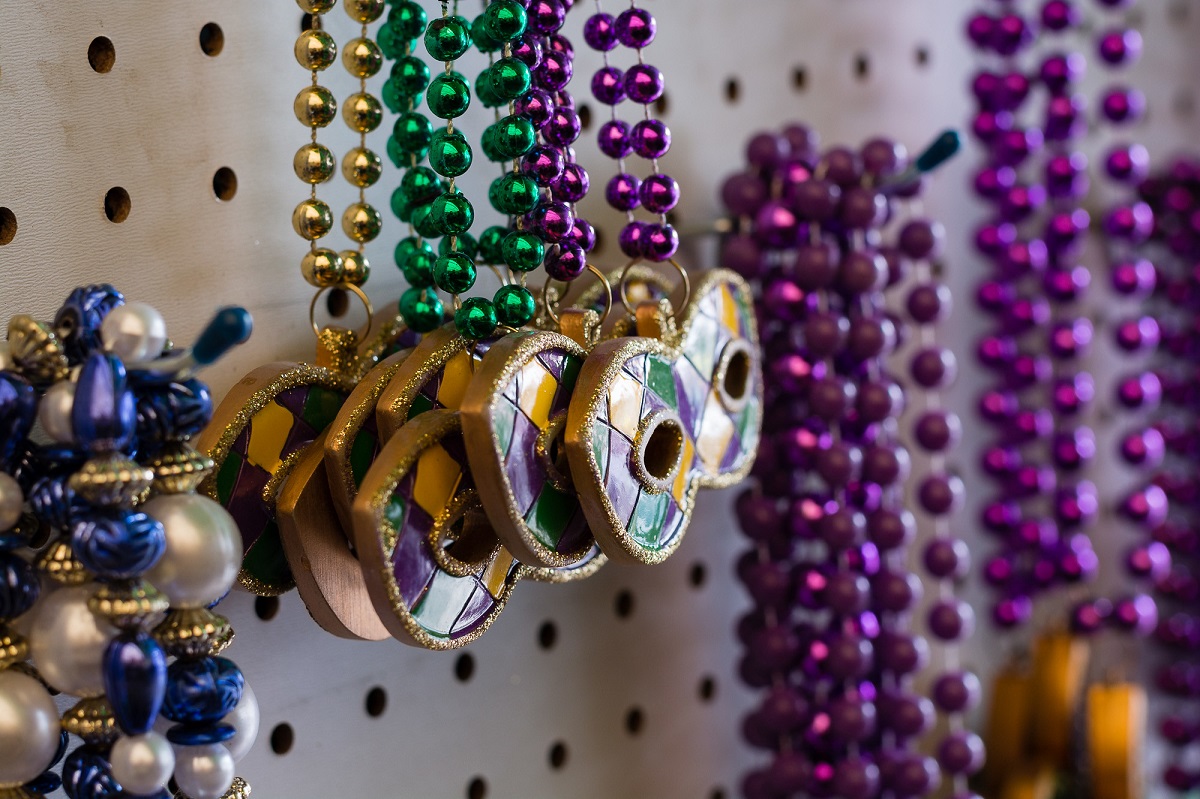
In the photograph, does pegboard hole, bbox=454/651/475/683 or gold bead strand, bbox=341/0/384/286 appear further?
pegboard hole, bbox=454/651/475/683

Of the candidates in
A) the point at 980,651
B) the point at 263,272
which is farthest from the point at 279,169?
the point at 980,651

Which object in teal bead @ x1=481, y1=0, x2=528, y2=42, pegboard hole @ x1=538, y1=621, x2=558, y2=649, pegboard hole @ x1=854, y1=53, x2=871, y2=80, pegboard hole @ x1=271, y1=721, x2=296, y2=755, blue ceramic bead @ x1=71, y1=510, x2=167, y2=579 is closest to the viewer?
blue ceramic bead @ x1=71, y1=510, x2=167, y2=579

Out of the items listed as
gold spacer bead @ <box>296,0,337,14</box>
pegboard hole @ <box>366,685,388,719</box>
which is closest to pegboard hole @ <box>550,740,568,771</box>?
pegboard hole @ <box>366,685,388,719</box>

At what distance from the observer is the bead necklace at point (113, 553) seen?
1.31ft

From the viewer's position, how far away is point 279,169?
23.8 inches

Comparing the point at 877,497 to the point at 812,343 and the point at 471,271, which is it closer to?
the point at 812,343

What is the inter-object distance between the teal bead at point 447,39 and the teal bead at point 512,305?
0.10 metres

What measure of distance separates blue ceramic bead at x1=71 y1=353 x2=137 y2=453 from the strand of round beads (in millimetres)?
280

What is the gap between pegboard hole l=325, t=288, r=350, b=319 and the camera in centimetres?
63

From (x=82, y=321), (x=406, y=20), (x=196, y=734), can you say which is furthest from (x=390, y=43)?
(x=196, y=734)

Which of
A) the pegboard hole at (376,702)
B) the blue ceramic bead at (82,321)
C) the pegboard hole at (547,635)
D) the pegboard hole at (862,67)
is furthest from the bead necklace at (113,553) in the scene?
the pegboard hole at (862,67)

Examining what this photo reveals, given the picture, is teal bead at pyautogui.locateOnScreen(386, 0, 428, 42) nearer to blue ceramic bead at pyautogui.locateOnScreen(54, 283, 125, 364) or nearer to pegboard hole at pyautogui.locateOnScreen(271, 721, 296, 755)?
blue ceramic bead at pyautogui.locateOnScreen(54, 283, 125, 364)

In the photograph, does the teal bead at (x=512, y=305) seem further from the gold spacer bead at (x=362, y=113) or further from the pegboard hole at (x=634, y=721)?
the pegboard hole at (x=634, y=721)

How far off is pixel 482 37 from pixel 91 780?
331 millimetres
